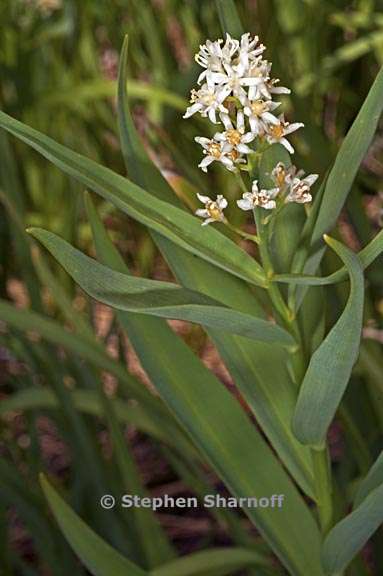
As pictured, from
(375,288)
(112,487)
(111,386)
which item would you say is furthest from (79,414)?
(111,386)

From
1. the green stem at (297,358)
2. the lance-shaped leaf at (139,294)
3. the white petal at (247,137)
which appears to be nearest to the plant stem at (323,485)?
the green stem at (297,358)

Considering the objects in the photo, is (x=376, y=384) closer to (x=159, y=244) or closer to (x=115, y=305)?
(x=159, y=244)

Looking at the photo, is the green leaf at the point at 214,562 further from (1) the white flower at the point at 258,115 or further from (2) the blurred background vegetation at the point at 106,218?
(1) the white flower at the point at 258,115

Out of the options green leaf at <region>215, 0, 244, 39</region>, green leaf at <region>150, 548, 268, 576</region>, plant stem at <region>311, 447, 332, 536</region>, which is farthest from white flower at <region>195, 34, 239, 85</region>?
green leaf at <region>150, 548, 268, 576</region>

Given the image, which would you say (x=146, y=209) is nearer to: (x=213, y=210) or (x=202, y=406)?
(x=213, y=210)

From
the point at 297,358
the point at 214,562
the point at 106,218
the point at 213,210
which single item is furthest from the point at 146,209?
the point at 106,218
